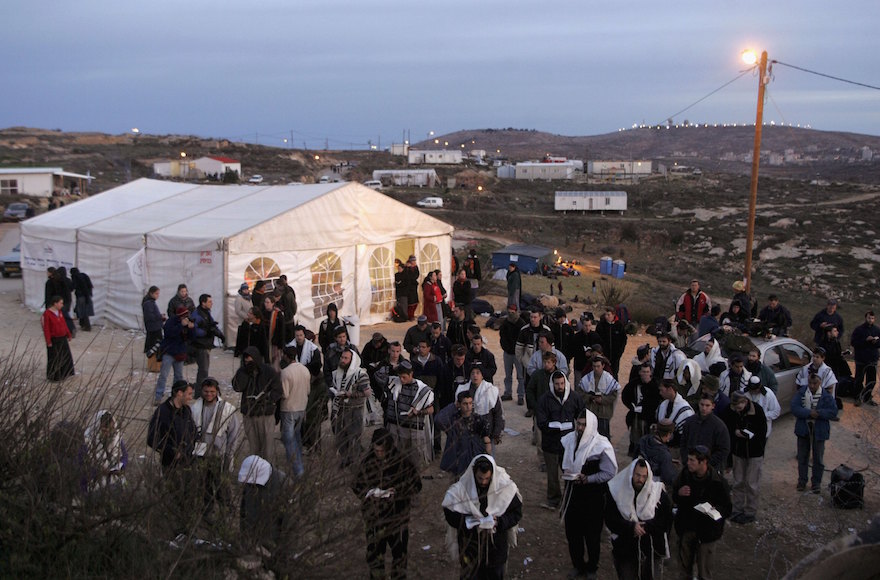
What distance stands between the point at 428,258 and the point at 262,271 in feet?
17.4

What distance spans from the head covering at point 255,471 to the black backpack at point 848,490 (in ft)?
20.2

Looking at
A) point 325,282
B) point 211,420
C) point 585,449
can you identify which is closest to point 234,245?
point 325,282

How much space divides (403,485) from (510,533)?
1.00 metres

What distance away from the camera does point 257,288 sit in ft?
44.7

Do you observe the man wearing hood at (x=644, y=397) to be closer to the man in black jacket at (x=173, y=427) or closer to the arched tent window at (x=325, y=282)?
the man in black jacket at (x=173, y=427)

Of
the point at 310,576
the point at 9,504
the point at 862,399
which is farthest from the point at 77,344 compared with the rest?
the point at 862,399

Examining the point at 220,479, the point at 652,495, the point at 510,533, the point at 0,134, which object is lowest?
the point at 510,533

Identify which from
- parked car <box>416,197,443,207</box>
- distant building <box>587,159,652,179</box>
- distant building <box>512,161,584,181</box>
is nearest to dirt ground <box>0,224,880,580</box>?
parked car <box>416,197,443,207</box>

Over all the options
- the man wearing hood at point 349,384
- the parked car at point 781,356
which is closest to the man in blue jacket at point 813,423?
the parked car at point 781,356

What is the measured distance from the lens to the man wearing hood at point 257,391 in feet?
24.5

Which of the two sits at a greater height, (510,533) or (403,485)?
(403,485)

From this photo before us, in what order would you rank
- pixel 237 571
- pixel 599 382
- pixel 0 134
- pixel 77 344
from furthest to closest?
pixel 0 134 < pixel 77 344 < pixel 599 382 < pixel 237 571

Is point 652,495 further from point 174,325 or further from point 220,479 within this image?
point 174,325

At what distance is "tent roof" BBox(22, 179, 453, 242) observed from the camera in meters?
15.9
